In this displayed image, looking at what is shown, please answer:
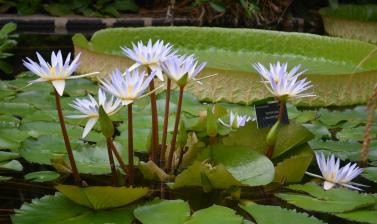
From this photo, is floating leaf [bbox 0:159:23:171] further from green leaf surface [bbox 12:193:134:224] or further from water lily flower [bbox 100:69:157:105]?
water lily flower [bbox 100:69:157:105]

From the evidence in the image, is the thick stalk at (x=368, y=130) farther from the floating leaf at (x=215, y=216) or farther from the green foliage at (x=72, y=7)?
the green foliage at (x=72, y=7)

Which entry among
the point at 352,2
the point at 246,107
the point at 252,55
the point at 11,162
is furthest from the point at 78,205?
the point at 352,2

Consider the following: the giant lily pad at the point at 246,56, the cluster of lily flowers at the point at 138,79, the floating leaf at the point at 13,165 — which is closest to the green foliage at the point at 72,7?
the giant lily pad at the point at 246,56

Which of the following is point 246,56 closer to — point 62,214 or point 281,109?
point 281,109

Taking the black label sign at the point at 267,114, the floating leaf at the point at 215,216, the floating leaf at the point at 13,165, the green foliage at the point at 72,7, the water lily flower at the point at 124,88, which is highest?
the green foliage at the point at 72,7

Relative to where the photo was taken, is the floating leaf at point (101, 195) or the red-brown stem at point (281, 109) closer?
the floating leaf at point (101, 195)

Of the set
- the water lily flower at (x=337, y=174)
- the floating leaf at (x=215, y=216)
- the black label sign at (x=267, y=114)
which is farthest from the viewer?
the black label sign at (x=267, y=114)
